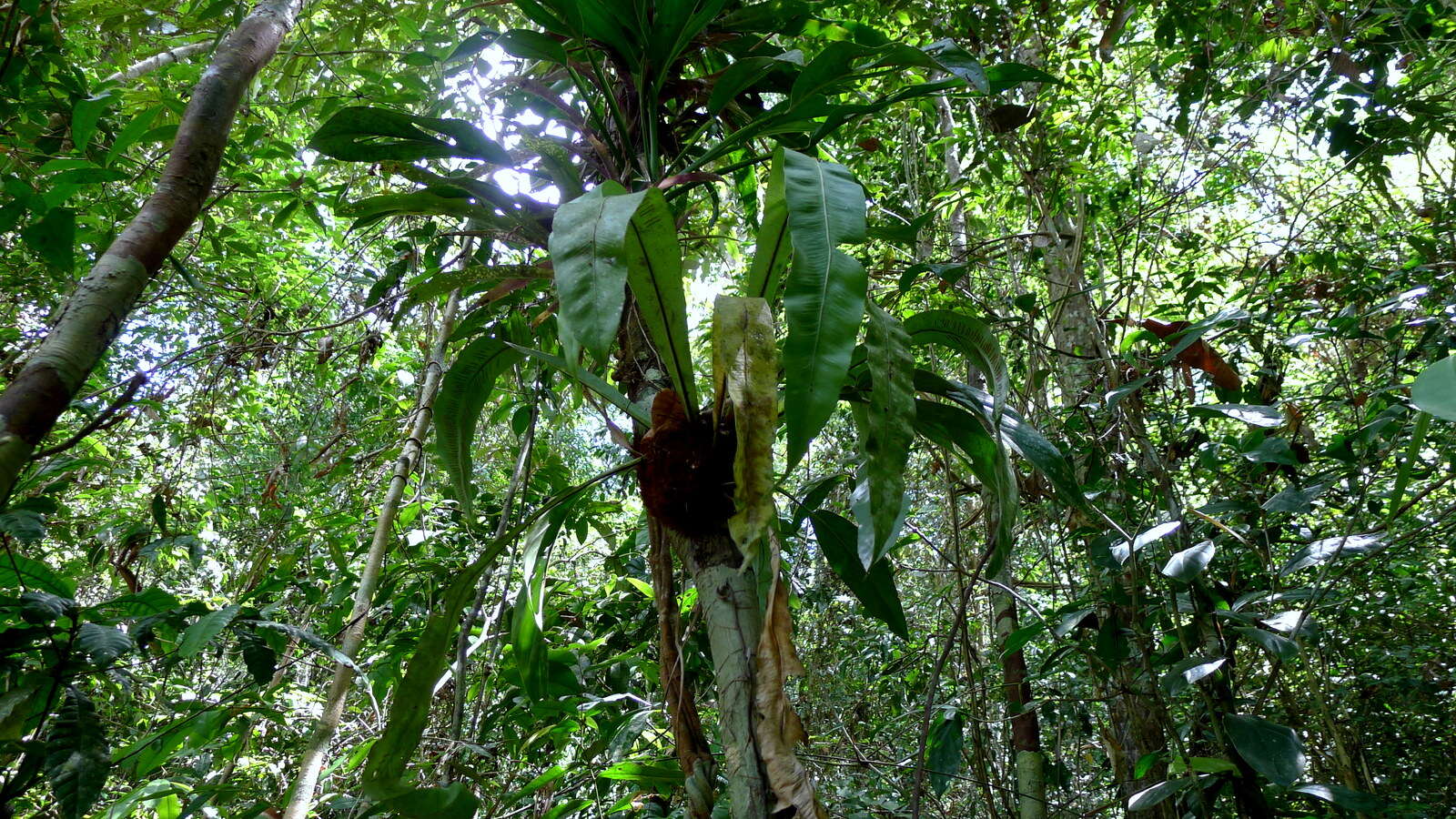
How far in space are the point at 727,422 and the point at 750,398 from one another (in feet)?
0.45

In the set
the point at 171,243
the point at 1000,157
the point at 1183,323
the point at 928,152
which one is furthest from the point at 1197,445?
the point at 171,243

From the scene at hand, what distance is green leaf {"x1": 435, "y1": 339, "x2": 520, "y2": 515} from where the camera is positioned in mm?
1128

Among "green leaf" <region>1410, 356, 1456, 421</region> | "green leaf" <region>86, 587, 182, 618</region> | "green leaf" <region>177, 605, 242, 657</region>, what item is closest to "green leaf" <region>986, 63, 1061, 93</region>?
"green leaf" <region>1410, 356, 1456, 421</region>

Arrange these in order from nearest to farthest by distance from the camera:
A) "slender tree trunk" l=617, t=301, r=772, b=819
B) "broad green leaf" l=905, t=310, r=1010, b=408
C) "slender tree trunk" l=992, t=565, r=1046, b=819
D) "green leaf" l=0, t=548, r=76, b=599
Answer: "slender tree trunk" l=617, t=301, r=772, b=819, "broad green leaf" l=905, t=310, r=1010, b=408, "green leaf" l=0, t=548, r=76, b=599, "slender tree trunk" l=992, t=565, r=1046, b=819

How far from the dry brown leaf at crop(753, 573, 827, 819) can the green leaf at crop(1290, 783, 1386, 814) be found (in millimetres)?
838

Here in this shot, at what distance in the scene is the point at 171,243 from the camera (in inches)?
42.7

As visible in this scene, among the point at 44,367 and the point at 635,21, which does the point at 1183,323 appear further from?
the point at 44,367

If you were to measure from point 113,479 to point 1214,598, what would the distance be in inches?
161

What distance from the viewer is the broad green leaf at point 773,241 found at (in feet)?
2.90

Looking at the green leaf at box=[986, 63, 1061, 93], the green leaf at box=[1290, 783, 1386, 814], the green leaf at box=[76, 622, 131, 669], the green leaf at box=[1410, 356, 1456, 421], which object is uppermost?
the green leaf at box=[986, 63, 1061, 93]

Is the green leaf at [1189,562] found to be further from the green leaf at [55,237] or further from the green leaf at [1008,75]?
the green leaf at [55,237]

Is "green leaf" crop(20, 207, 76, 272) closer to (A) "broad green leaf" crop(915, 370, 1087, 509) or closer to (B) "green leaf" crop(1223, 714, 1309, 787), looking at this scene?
(A) "broad green leaf" crop(915, 370, 1087, 509)

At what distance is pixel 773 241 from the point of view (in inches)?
36.9

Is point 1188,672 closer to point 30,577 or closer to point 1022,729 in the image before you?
point 1022,729
